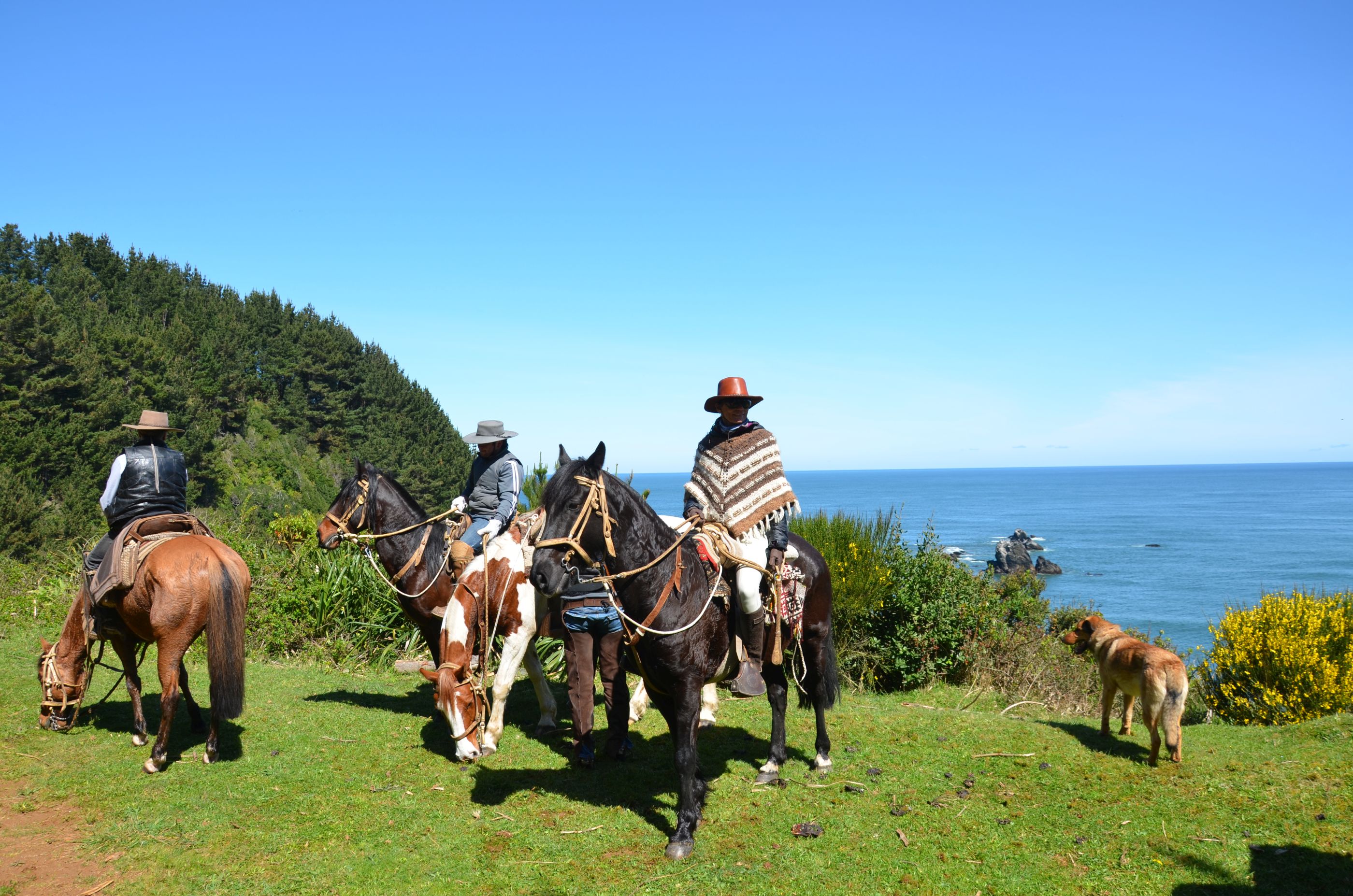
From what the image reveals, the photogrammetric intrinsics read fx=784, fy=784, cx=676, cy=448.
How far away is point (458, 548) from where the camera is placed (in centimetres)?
782

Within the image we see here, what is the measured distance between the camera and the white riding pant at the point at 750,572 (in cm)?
552

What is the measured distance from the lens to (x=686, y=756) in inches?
207

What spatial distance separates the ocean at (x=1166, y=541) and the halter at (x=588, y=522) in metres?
5.91

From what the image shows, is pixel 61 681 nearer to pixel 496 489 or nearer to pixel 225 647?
pixel 225 647

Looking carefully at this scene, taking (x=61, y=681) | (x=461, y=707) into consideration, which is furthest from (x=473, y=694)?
(x=61, y=681)

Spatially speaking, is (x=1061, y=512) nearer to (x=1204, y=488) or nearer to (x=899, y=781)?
(x=1204, y=488)

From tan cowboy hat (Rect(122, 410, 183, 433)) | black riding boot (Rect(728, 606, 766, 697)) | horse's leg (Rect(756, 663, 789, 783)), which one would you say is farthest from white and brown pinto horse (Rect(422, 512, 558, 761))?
tan cowboy hat (Rect(122, 410, 183, 433))

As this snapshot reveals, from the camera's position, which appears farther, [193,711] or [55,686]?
[193,711]

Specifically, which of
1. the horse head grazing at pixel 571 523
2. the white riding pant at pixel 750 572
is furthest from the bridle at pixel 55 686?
the white riding pant at pixel 750 572

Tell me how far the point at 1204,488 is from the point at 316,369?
19689 cm

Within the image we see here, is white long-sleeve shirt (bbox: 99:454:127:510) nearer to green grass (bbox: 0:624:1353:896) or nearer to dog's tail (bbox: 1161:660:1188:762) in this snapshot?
green grass (bbox: 0:624:1353:896)

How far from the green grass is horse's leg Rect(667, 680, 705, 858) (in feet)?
0.47

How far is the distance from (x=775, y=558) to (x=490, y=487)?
3669 millimetres

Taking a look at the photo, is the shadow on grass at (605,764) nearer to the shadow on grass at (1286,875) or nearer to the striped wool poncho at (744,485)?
the striped wool poncho at (744,485)
